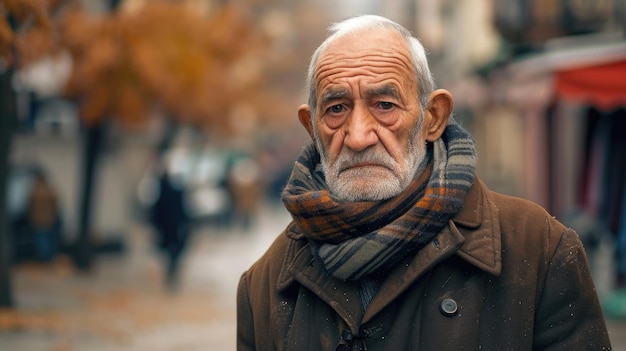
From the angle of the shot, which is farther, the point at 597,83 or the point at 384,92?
the point at 597,83

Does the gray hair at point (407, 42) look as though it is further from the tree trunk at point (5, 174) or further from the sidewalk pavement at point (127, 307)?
the tree trunk at point (5, 174)

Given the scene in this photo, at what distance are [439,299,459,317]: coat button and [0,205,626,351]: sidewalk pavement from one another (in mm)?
7867

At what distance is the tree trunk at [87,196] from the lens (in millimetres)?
19047

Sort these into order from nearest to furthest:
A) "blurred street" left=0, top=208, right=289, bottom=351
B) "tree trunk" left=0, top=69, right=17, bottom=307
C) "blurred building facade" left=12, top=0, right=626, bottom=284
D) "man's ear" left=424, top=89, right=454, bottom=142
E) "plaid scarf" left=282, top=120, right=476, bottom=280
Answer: "plaid scarf" left=282, top=120, right=476, bottom=280 < "man's ear" left=424, top=89, right=454, bottom=142 < "blurred street" left=0, top=208, right=289, bottom=351 < "blurred building facade" left=12, top=0, right=626, bottom=284 < "tree trunk" left=0, top=69, right=17, bottom=307

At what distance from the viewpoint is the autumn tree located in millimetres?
16250

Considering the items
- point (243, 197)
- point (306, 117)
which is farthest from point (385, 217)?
point (243, 197)

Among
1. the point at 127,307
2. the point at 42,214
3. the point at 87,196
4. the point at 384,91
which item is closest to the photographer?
the point at 384,91

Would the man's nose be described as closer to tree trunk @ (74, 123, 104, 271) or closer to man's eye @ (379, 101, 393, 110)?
man's eye @ (379, 101, 393, 110)

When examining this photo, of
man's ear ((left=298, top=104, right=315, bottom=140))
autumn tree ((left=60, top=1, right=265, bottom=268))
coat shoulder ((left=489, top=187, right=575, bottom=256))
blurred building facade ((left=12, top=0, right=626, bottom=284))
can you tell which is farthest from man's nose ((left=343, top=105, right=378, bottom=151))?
autumn tree ((left=60, top=1, right=265, bottom=268))

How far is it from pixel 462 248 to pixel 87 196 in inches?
670

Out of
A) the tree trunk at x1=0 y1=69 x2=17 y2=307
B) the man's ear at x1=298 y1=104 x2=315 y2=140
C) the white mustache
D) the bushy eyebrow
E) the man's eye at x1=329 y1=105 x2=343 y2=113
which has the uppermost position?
the bushy eyebrow

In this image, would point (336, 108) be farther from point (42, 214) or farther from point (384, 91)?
point (42, 214)

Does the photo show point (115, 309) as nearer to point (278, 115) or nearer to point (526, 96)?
point (526, 96)

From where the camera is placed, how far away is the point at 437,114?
2779 millimetres
